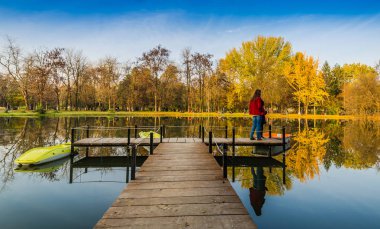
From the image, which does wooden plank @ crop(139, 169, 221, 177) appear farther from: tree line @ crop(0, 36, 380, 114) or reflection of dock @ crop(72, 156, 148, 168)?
tree line @ crop(0, 36, 380, 114)

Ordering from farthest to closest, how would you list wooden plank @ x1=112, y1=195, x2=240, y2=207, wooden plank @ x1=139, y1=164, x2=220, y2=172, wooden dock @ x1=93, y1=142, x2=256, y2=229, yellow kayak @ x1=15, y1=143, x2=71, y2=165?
yellow kayak @ x1=15, y1=143, x2=71, y2=165 < wooden plank @ x1=139, y1=164, x2=220, y2=172 < wooden plank @ x1=112, y1=195, x2=240, y2=207 < wooden dock @ x1=93, y1=142, x2=256, y2=229

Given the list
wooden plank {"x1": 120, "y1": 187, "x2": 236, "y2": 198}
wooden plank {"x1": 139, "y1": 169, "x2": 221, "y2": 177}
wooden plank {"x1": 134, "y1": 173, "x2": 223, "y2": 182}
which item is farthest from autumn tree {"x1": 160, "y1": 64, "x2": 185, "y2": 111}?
wooden plank {"x1": 120, "y1": 187, "x2": 236, "y2": 198}

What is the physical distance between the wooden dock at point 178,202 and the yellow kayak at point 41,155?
6.61m

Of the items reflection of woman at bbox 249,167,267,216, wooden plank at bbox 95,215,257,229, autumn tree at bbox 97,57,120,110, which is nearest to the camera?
wooden plank at bbox 95,215,257,229

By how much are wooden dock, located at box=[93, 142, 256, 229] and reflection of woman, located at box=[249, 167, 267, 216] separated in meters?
1.55

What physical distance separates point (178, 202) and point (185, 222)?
0.93 meters

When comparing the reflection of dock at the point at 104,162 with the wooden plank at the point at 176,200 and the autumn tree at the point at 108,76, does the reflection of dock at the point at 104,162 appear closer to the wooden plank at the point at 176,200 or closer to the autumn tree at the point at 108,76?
the wooden plank at the point at 176,200

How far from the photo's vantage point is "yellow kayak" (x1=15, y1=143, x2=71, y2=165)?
37.3 ft

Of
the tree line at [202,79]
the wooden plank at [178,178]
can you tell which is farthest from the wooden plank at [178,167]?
the tree line at [202,79]

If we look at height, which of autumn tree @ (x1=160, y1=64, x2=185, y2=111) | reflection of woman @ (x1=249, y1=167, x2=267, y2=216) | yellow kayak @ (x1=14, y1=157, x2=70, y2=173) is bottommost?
reflection of woman @ (x1=249, y1=167, x2=267, y2=216)

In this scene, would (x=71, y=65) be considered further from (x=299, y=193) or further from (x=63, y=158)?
(x=299, y=193)

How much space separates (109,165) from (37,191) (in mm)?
4344

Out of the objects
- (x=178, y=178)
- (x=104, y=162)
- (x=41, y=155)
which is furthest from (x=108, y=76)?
(x=178, y=178)

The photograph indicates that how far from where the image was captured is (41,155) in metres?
11.9
